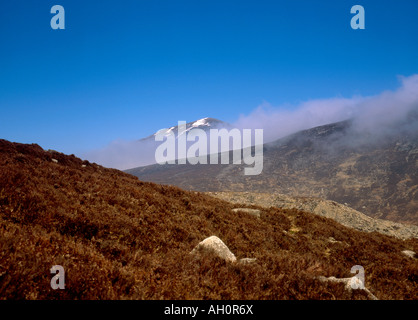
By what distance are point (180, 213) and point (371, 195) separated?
97241mm

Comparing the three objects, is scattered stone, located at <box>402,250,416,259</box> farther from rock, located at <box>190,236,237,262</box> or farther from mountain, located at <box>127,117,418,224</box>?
mountain, located at <box>127,117,418,224</box>

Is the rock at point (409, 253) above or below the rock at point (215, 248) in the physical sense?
below

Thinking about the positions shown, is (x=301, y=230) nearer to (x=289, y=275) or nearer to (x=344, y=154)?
(x=289, y=275)

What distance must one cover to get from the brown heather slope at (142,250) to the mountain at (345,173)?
7713 cm

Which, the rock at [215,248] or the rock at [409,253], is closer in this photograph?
the rock at [215,248]

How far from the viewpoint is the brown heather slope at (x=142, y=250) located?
441 centimetres

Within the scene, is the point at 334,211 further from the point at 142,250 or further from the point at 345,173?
the point at 345,173

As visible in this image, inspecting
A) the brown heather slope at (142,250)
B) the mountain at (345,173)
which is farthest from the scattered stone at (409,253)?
the mountain at (345,173)

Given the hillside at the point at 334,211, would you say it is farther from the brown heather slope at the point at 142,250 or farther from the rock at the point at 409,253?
the brown heather slope at the point at 142,250

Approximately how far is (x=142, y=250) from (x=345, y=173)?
380ft

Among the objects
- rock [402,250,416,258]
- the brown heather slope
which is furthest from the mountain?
the brown heather slope

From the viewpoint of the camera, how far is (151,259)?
6043 mm

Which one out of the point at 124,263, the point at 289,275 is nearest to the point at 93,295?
the point at 124,263

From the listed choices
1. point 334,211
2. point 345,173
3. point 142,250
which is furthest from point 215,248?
point 345,173
